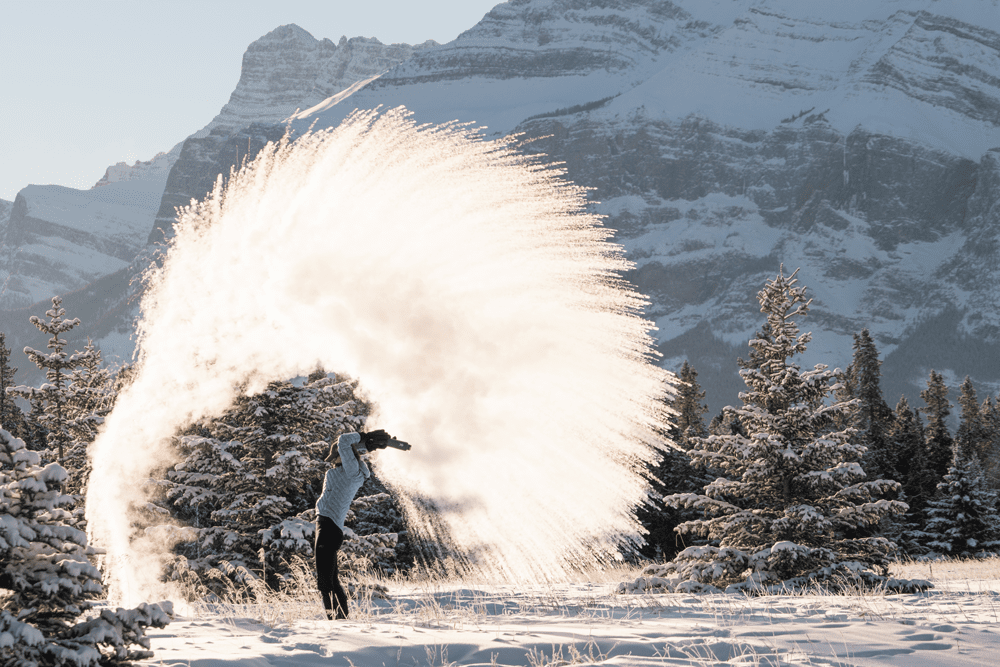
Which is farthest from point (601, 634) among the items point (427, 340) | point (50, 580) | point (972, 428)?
point (972, 428)

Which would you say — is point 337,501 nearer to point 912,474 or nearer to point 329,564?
point 329,564

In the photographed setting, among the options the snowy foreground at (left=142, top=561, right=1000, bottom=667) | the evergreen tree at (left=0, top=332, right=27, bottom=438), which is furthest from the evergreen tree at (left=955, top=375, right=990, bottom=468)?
the evergreen tree at (left=0, top=332, right=27, bottom=438)

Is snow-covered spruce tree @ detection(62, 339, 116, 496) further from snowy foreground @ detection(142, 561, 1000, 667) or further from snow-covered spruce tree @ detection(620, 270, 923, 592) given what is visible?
snow-covered spruce tree @ detection(620, 270, 923, 592)

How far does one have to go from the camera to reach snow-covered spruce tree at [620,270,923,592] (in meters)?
15.2

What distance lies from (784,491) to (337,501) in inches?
491

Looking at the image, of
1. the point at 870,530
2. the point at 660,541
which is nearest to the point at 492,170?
the point at 660,541

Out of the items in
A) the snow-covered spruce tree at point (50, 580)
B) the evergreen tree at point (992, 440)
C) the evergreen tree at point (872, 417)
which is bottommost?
the evergreen tree at point (992, 440)

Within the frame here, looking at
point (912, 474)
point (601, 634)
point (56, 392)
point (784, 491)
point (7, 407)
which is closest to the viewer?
point (601, 634)

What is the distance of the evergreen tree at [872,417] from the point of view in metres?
46.4

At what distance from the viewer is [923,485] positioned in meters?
47.2

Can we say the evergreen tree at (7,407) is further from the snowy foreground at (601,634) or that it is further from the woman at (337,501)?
the snowy foreground at (601,634)

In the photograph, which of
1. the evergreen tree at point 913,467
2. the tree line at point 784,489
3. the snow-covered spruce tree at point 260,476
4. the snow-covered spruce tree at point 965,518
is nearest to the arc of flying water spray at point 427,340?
the tree line at point 784,489

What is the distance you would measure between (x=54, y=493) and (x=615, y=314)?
10529mm

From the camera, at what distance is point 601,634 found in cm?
601
